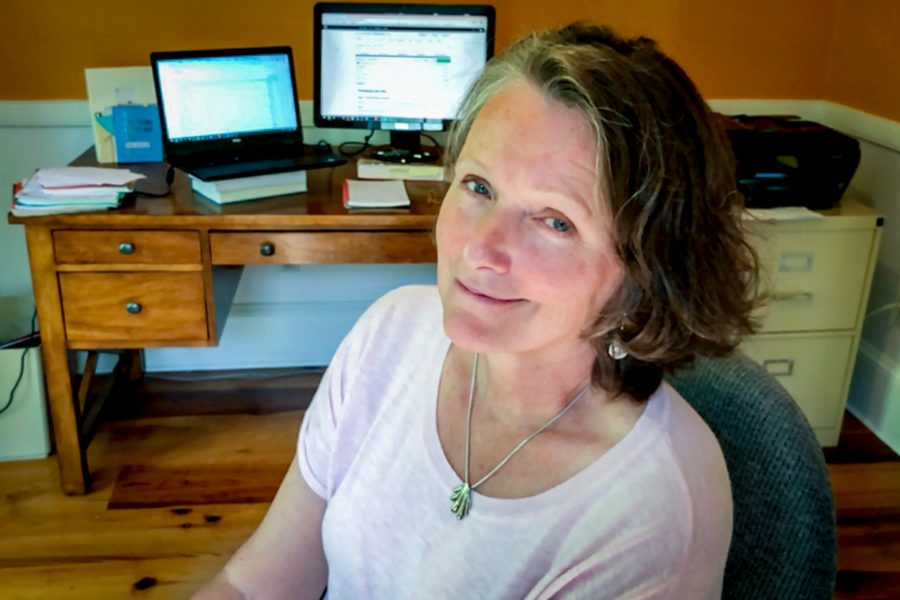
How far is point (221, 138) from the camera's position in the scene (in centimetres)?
225

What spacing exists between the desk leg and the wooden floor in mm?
72

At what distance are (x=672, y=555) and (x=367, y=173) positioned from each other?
64.4 inches

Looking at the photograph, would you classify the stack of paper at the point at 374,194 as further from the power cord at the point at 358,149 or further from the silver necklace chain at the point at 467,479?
the silver necklace chain at the point at 467,479

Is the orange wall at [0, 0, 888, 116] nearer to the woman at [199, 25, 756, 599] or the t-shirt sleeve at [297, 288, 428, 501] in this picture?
the t-shirt sleeve at [297, 288, 428, 501]

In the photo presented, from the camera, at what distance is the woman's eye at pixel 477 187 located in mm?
988

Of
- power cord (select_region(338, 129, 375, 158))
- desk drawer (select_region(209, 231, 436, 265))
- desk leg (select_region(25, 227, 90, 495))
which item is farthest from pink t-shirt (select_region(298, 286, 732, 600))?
power cord (select_region(338, 129, 375, 158))

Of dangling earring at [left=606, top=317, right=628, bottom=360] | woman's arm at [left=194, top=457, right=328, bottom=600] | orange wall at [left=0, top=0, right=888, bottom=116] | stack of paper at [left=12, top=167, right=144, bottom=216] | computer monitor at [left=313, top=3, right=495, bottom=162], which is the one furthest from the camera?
orange wall at [left=0, top=0, right=888, bottom=116]

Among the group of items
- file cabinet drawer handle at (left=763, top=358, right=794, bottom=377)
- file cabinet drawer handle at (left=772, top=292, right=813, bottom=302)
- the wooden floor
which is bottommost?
the wooden floor

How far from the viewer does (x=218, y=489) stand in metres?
2.33

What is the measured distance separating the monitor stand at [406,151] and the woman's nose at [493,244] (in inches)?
58.1

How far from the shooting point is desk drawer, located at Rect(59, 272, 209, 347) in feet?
6.86

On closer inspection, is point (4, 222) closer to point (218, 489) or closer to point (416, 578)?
point (218, 489)

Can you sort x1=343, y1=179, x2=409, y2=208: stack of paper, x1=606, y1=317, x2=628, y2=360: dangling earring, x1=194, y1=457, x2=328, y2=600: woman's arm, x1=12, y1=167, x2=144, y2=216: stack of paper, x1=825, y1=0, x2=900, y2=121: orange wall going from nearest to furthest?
x1=606, y1=317, x2=628, y2=360: dangling earring < x1=194, y1=457, x2=328, y2=600: woman's arm < x1=12, y1=167, x2=144, y2=216: stack of paper < x1=343, y1=179, x2=409, y2=208: stack of paper < x1=825, y1=0, x2=900, y2=121: orange wall

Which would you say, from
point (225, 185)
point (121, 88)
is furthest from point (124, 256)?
point (121, 88)
